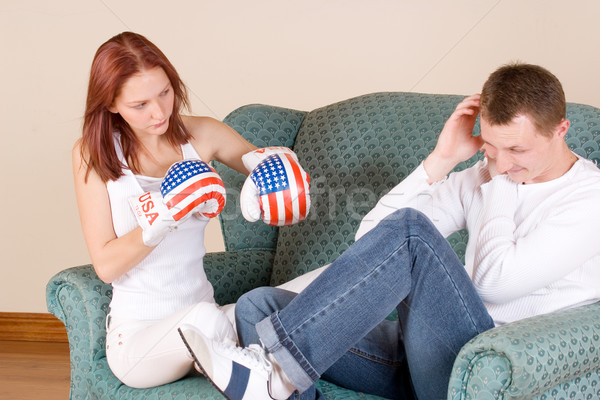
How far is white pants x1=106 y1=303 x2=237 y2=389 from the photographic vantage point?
4.94 ft

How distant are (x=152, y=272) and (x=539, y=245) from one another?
90 cm

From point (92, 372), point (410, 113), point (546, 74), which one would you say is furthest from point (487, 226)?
point (92, 372)

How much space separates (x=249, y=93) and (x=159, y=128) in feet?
4.19

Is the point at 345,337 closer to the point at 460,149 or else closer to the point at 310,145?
the point at 460,149

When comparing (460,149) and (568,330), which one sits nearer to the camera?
(568,330)

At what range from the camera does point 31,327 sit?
10.8 feet

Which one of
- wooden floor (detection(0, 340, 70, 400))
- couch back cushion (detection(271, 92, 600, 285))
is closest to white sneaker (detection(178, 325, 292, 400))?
couch back cushion (detection(271, 92, 600, 285))

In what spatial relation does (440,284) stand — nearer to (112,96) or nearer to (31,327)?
(112,96)

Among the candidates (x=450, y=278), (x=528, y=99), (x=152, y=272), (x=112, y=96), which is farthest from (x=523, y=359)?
(x=112, y=96)

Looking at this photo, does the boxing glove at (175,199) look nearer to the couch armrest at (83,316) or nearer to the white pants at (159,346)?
the white pants at (159,346)

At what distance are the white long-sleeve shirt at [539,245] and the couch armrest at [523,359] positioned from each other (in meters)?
0.12

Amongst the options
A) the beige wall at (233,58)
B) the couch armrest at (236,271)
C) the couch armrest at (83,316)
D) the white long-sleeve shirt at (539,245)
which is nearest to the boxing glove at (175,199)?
the couch armrest at (83,316)

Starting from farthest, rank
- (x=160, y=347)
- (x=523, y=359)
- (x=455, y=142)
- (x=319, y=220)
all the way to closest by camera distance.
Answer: (x=319, y=220), (x=455, y=142), (x=160, y=347), (x=523, y=359)

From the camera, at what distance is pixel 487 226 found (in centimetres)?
147
